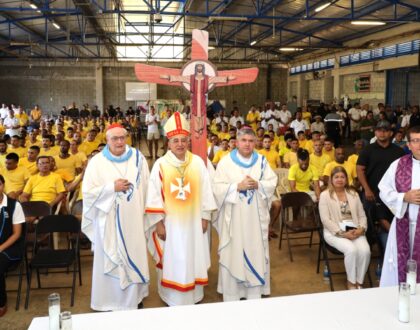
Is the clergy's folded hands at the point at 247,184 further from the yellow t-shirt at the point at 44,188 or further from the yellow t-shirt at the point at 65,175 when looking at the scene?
the yellow t-shirt at the point at 65,175

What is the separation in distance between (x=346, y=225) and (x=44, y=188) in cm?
366

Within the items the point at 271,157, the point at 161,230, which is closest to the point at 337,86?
the point at 271,157

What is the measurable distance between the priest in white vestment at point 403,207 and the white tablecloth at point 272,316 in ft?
3.90

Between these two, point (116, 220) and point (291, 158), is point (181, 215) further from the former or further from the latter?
point (291, 158)

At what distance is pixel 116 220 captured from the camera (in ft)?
12.8

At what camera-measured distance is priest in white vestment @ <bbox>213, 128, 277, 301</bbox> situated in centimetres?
411

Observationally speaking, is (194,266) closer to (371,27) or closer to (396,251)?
(396,251)

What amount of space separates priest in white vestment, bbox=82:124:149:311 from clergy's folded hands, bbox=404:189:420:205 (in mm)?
2242

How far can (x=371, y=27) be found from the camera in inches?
635

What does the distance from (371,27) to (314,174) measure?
39.4 ft

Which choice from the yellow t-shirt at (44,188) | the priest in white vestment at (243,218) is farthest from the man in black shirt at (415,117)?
the yellow t-shirt at (44,188)

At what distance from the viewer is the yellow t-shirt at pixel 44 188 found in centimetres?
550

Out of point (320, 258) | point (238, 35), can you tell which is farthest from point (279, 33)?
point (320, 258)

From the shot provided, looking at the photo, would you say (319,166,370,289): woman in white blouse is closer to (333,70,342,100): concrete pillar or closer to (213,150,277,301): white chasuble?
(213,150,277,301): white chasuble
